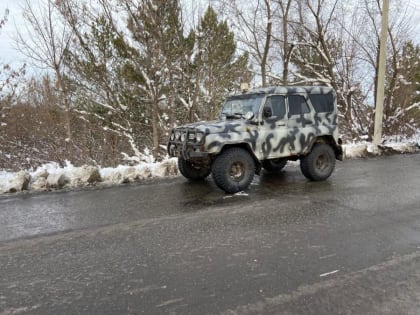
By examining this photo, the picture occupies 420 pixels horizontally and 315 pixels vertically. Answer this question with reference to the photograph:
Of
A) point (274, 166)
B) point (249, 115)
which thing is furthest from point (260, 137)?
point (274, 166)

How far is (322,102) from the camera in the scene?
7.36 meters

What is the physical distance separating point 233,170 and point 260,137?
851mm

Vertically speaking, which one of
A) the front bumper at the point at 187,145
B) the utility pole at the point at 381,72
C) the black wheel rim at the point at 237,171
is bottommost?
the black wheel rim at the point at 237,171

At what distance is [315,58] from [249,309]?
16.8m

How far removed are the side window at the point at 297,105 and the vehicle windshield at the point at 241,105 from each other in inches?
29.3

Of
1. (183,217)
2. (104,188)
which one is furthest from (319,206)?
(104,188)

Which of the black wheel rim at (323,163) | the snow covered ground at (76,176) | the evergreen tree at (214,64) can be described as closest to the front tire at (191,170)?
the snow covered ground at (76,176)

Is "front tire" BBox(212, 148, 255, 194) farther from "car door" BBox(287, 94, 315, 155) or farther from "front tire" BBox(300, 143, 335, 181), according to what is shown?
"front tire" BBox(300, 143, 335, 181)

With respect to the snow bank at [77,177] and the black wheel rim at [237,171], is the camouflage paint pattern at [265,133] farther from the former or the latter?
the snow bank at [77,177]

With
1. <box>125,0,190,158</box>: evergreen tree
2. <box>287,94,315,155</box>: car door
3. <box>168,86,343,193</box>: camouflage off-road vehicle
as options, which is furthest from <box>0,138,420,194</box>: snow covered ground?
<box>125,0,190,158</box>: evergreen tree

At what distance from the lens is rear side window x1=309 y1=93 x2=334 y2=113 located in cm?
724

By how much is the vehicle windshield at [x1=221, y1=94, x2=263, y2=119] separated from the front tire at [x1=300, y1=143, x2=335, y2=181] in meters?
1.69

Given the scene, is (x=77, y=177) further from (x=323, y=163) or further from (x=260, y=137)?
(x=323, y=163)

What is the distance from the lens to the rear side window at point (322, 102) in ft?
23.8
